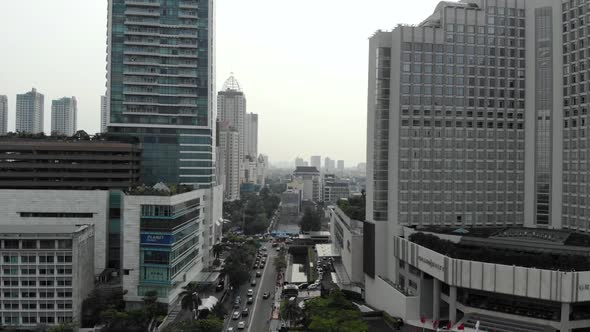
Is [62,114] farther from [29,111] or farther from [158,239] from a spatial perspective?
[158,239]

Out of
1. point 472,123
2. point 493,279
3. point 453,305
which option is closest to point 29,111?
point 472,123

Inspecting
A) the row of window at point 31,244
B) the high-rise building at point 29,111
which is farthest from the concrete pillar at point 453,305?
the high-rise building at point 29,111

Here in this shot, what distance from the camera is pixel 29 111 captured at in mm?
136500

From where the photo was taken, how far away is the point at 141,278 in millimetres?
59312

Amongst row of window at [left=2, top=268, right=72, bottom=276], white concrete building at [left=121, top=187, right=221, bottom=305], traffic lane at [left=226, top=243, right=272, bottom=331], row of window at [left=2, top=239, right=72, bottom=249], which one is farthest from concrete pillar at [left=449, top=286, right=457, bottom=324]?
row of window at [left=2, top=239, right=72, bottom=249]

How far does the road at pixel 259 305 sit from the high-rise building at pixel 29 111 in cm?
8966

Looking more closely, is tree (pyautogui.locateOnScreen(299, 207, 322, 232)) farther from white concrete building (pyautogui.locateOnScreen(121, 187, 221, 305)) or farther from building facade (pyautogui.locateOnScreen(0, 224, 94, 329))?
building facade (pyautogui.locateOnScreen(0, 224, 94, 329))

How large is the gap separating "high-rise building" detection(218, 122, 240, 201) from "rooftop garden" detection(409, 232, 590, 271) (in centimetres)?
13079

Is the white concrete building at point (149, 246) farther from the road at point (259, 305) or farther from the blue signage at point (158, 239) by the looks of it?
the road at point (259, 305)

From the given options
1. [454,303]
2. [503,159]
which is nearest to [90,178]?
[454,303]

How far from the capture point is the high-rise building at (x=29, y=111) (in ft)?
443

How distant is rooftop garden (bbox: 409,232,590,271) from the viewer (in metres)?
42.3

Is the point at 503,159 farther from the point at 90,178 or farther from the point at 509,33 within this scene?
the point at 90,178

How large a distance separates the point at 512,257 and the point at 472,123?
2000 centimetres
